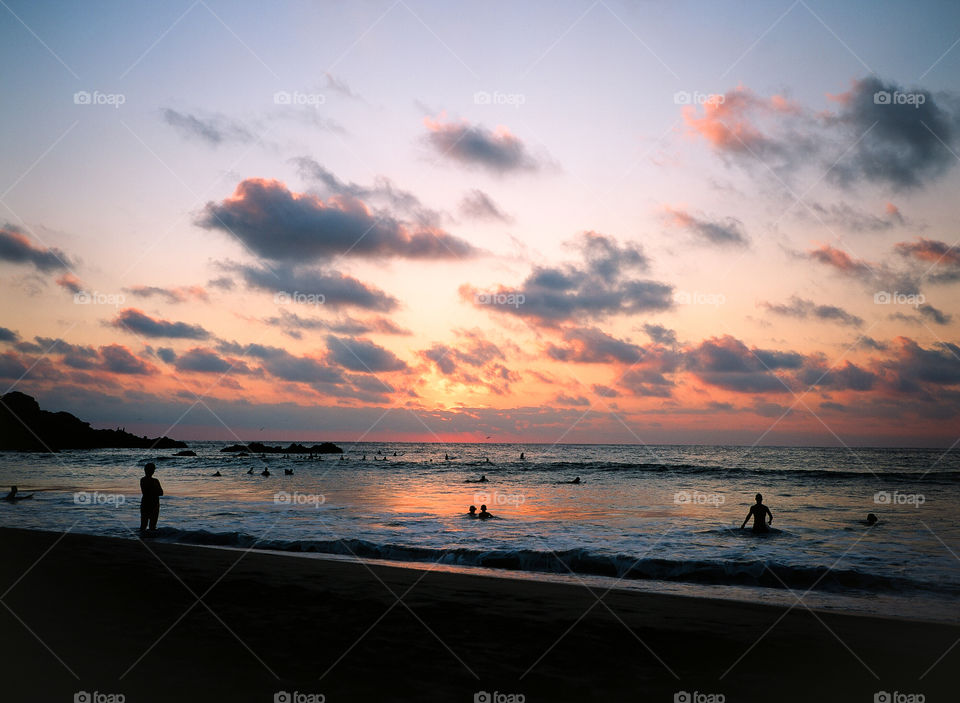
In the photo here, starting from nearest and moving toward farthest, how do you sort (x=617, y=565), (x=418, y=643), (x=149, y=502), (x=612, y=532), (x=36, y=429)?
(x=418, y=643) → (x=617, y=565) → (x=149, y=502) → (x=612, y=532) → (x=36, y=429)

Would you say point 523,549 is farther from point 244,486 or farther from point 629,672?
point 244,486

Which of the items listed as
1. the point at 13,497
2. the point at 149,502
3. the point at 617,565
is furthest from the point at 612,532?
the point at 13,497

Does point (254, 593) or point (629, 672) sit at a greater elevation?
point (629, 672)

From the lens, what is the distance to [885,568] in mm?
19766

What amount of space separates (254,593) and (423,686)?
22.0ft

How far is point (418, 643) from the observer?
31.6 feet

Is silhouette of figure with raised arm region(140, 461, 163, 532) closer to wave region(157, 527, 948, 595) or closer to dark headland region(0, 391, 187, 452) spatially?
wave region(157, 527, 948, 595)

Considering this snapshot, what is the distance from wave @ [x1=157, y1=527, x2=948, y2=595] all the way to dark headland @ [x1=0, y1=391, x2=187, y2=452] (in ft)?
426

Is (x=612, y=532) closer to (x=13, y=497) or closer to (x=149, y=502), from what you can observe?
(x=149, y=502)

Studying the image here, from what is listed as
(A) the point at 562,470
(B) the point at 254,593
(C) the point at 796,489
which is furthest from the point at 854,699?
(A) the point at 562,470

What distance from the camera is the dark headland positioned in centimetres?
12519

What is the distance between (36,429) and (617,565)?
482 ft

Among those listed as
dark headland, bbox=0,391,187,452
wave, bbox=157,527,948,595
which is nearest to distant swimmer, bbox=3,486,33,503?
wave, bbox=157,527,948,595

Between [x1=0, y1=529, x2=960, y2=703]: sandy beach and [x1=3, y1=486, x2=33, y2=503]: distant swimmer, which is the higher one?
[x1=0, y1=529, x2=960, y2=703]: sandy beach
